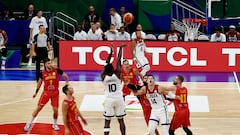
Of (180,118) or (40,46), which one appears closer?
(180,118)

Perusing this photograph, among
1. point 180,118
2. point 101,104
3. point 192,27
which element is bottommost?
point 101,104

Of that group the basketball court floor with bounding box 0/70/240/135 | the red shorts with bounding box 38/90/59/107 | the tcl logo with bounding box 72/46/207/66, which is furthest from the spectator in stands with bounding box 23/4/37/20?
the red shorts with bounding box 38/90/59/107

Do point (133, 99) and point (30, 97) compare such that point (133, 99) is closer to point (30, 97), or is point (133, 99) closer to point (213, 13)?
point (30, 97)

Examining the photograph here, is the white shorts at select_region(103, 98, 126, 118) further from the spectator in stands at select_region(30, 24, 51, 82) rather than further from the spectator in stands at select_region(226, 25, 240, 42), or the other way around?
the spectator in stands at select_region(226, 25, 240, 42)

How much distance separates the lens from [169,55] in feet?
69.9

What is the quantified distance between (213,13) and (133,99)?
44.7 feet

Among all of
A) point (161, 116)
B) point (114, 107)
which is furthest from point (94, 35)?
point (161, 116)

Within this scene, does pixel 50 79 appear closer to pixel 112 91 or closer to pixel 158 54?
pixel 112 91

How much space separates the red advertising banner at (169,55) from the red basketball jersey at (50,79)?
8555mm

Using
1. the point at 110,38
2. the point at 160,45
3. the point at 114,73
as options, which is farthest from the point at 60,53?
the point at 114,73

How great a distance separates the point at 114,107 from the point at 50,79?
1762mm

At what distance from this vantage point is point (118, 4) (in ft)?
90.9

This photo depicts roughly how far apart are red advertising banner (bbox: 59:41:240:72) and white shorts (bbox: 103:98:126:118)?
943 centimetres

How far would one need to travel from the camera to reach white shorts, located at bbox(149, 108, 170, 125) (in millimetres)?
10930
